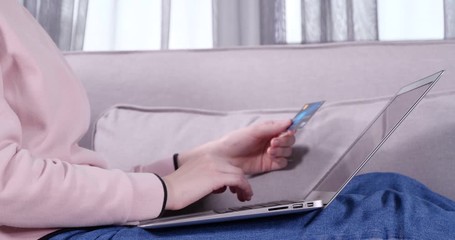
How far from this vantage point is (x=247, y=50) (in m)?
1.19

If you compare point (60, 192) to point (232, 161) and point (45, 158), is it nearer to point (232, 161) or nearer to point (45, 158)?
point (45, 158)

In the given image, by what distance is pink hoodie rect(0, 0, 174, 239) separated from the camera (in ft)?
2.03

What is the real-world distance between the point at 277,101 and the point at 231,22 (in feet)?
2.01

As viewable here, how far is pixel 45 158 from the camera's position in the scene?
69cm

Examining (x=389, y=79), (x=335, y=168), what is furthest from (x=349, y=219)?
(x=389, y=79)

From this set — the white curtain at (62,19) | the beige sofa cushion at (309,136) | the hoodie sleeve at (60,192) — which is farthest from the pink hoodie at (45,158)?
the white curtain at (62,19)

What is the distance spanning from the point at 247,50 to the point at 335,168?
456 mm

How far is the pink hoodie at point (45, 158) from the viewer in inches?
24.3

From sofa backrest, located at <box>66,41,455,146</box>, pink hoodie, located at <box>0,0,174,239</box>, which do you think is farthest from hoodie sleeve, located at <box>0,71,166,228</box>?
sofa backrest, located at <box>66,41,455,146</box>

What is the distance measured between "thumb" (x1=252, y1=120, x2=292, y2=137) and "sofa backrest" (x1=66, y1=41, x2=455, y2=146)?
172 mm

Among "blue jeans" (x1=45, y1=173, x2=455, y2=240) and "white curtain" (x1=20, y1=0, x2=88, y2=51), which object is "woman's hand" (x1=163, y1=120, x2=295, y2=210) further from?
"white curtain" (x1=20, y1=0, x2=88, y2=51)

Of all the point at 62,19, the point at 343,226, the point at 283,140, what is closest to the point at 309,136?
the point at 283,140

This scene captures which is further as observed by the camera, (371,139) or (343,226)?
(371,139)

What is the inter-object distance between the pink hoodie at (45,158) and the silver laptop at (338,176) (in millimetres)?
52
